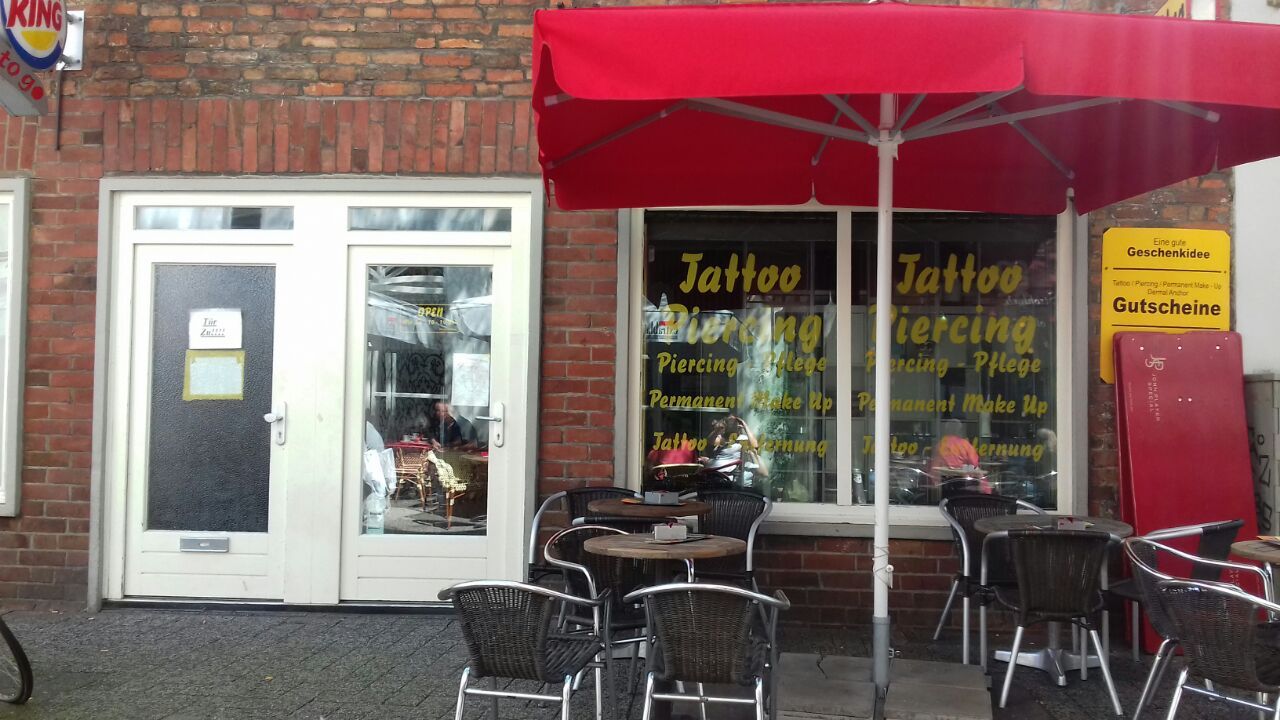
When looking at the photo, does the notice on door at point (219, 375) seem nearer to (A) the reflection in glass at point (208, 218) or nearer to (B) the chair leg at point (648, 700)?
(A) the reflection in glass at point (208, 218)

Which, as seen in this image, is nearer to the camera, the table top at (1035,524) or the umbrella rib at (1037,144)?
the umbrella rib at (1037,144)

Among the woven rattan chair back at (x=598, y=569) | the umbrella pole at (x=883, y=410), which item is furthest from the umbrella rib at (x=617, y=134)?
the woven rattan chair back at (x=598, y=569)

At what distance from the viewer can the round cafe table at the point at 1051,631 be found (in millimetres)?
4973

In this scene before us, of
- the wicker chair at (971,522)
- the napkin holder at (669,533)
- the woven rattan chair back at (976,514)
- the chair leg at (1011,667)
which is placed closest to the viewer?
the napkin holder at (669,533)

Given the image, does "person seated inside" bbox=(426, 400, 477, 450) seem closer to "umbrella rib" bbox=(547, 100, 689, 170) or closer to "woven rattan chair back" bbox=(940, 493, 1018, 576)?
"umbrella rib" bbox=(547, 100, 689, 170)

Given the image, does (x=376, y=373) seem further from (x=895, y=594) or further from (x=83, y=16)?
(x=895, y=594)

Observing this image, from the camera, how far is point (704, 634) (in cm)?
366

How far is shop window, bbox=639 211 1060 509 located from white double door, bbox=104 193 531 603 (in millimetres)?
938

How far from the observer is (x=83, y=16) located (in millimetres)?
6359

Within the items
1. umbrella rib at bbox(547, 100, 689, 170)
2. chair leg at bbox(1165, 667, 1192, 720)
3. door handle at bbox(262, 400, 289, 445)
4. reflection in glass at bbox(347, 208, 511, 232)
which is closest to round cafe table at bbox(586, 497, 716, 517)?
umbrella rib at bbox(547, 100, 689, 170)

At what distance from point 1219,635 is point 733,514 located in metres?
2.57

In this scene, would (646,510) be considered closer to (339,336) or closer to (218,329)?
(339,336)

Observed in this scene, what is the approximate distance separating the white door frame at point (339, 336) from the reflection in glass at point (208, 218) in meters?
0.08

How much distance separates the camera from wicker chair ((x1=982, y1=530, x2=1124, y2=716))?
452 cm
